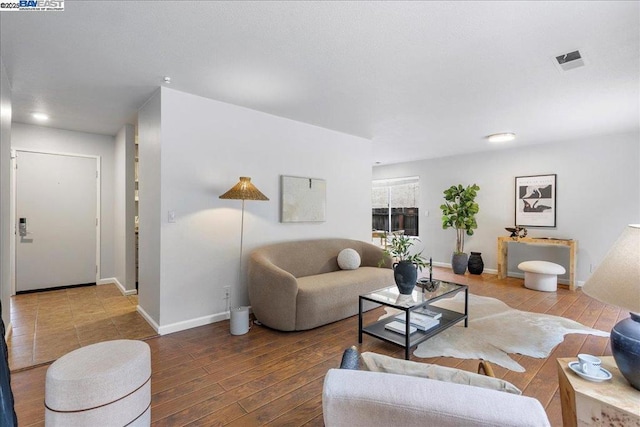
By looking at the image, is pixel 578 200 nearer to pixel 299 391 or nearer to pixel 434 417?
pixel 299 391

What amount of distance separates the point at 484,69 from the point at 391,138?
8.27 ft

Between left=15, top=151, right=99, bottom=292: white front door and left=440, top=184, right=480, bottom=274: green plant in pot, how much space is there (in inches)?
260

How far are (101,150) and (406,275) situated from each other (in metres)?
5.38

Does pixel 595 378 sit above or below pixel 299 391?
above

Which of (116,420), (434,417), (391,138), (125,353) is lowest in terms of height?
(116,420)

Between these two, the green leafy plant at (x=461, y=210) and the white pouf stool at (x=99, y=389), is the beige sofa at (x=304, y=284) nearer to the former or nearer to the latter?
the white pouf stool at (x=99, y=389)

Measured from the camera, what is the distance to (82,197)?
4.94 meters

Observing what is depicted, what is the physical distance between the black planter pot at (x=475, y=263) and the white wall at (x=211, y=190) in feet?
11.8

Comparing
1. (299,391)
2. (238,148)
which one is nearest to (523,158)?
(238,148)

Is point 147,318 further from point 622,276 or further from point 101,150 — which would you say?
Answer: point 622,276

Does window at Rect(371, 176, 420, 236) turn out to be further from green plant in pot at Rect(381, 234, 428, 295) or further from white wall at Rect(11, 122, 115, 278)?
white wall at Rect(11, 122, 115, 278)

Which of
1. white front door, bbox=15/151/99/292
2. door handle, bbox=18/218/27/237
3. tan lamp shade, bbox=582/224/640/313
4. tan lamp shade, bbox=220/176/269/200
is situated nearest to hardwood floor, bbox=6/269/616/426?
tan lamp shade, bbox=582/224/640/313

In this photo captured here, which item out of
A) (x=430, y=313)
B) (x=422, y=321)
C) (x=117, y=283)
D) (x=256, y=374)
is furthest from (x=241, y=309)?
(x=117, y=283)

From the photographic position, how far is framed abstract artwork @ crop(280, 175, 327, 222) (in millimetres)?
3998
